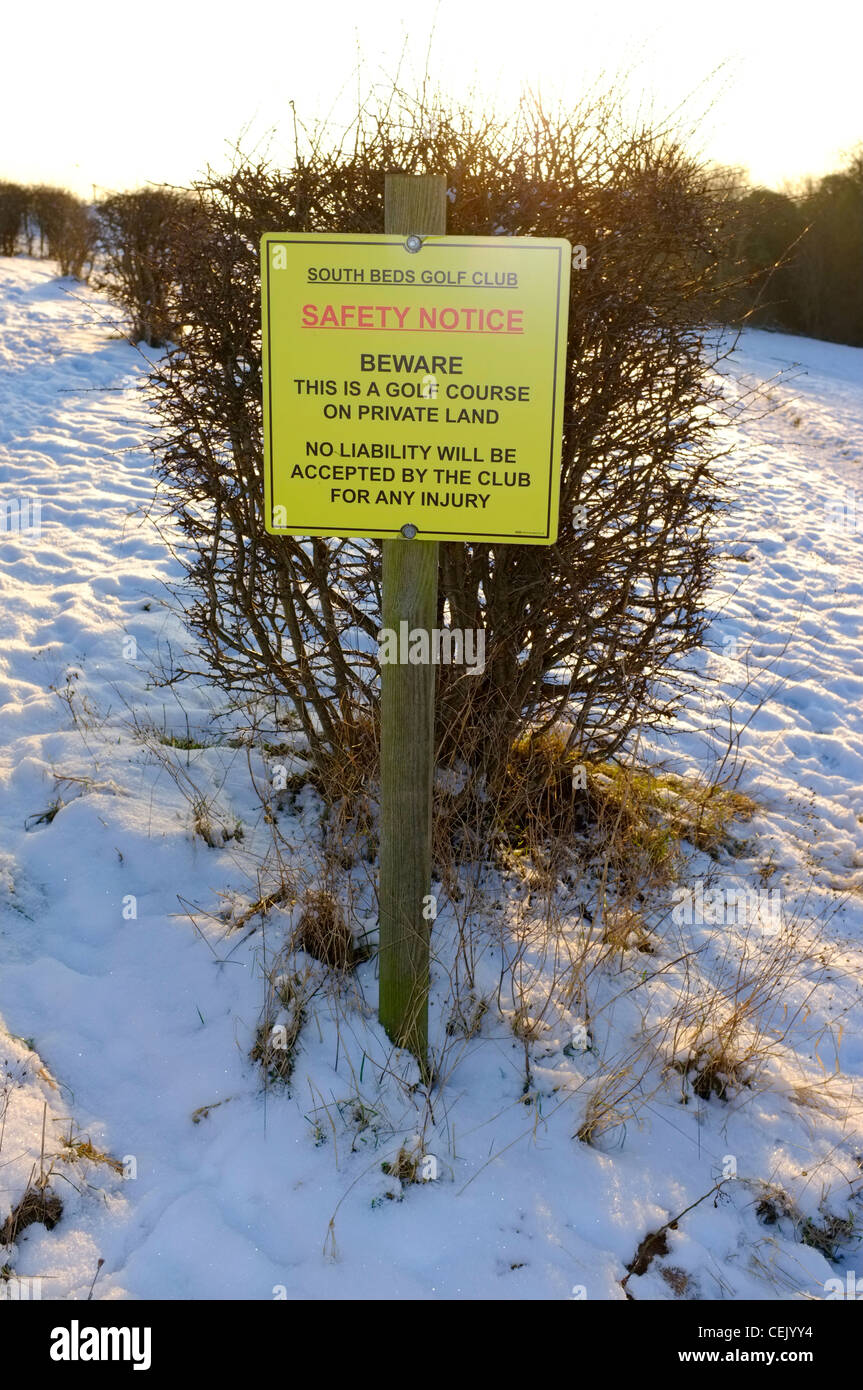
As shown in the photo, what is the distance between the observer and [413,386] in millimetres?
2033

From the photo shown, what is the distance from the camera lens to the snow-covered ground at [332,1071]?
208cm

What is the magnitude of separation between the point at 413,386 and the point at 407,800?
98 centimetres

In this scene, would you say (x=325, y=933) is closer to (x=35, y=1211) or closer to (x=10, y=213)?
(x=35, y=1211)

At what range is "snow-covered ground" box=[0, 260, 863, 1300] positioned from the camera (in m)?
2.08

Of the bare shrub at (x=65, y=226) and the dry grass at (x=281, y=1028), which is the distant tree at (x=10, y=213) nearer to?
the bare shrub at (x=65, y=226)

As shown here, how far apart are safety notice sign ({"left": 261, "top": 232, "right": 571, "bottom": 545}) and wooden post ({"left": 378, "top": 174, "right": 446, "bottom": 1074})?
0.12 meters

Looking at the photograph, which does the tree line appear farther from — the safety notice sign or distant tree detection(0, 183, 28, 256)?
the safety notice sign
